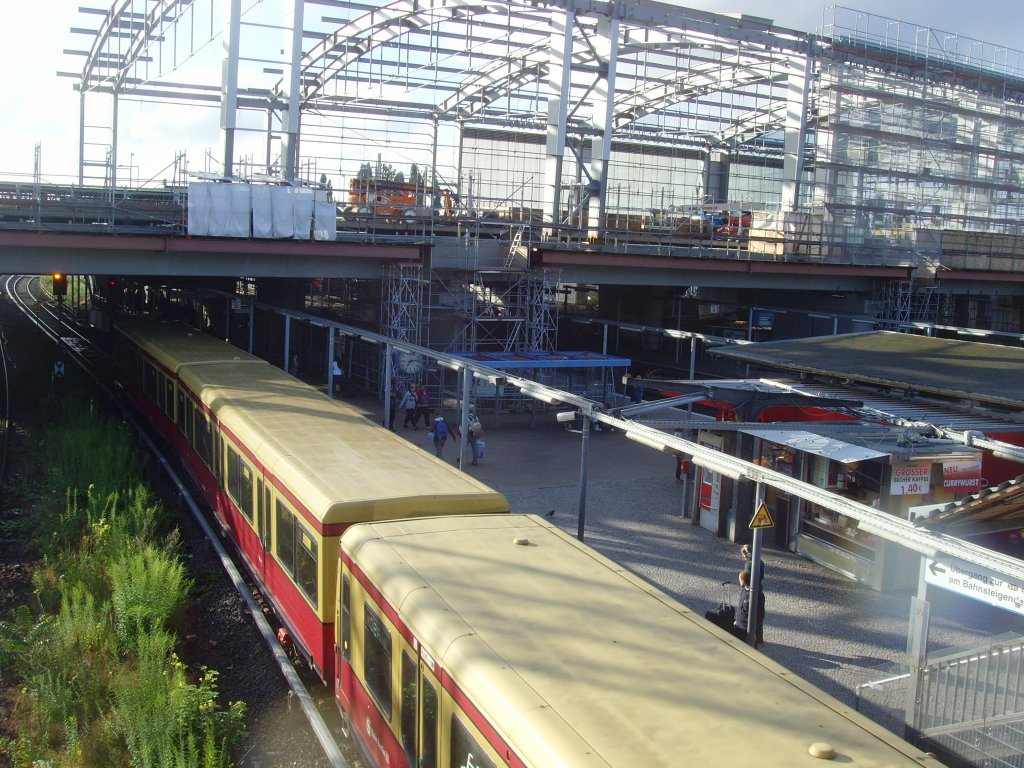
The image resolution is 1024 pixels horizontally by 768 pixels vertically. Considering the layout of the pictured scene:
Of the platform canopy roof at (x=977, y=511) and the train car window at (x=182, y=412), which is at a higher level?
the platform canopy roof at (x=977, y=511)

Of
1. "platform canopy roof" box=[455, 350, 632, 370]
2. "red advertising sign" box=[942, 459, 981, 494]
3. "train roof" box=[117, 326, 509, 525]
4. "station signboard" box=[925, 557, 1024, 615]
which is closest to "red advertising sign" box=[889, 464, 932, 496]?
"red advertising sign" box=[942, 459, 981, 494]

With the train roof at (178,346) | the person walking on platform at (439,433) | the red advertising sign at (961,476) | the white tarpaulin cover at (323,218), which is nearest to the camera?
the red advertising sign at (961,476)

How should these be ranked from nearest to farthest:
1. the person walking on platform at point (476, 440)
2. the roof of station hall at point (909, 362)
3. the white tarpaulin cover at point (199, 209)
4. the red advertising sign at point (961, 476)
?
the red advertising sign at point (961, 476)
the roof of station hall at point (909, 362)
the person walking on platform at point (476, 440)
the white tarpaulin cover at point (199, 209)

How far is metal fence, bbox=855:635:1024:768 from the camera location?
6.34 meters

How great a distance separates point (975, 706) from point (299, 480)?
5.34 m

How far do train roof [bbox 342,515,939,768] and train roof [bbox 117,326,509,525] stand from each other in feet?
3.21

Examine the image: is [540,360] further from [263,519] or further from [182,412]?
[263,519]

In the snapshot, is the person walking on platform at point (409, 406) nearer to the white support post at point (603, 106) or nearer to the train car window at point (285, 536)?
the white support post at point (603, 106)

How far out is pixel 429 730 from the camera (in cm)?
544

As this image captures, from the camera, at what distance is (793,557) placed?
1323 centimetres

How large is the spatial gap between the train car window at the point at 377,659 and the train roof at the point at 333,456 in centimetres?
111

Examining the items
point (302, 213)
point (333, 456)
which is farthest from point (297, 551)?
point (302, 213)

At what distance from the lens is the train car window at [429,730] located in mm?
5355

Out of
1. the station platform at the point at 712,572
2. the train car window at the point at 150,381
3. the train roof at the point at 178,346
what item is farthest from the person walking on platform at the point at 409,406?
the train car window at the point at 150,381
